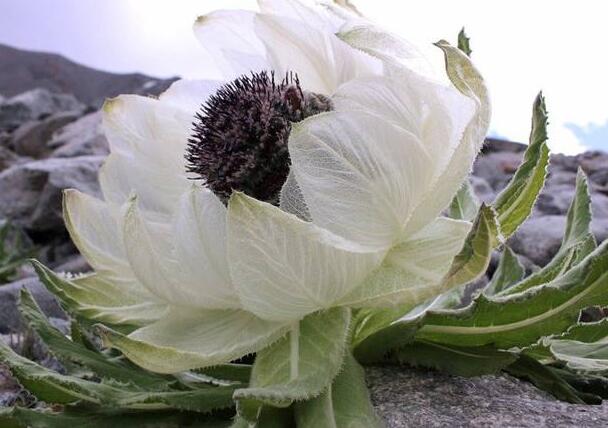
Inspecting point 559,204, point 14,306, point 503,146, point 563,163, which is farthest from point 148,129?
point 503,146

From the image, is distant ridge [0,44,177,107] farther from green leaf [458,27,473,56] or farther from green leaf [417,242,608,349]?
green leaf [417,242,608,349]

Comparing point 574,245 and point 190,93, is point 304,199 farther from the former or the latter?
point 574,245

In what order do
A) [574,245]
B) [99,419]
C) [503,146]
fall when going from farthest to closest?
[503,146], [574,245], [99,419]

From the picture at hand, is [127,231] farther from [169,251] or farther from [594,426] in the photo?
[594,426]

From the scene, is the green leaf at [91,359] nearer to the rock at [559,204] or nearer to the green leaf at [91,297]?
the green leaf at [91,297]

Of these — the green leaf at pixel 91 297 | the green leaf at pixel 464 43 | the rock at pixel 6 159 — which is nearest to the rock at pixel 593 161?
the rock at pixel 6 159

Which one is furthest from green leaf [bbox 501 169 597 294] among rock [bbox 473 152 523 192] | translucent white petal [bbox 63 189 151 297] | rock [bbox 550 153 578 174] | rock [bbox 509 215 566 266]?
rock [bbox 550 153 578 174]
